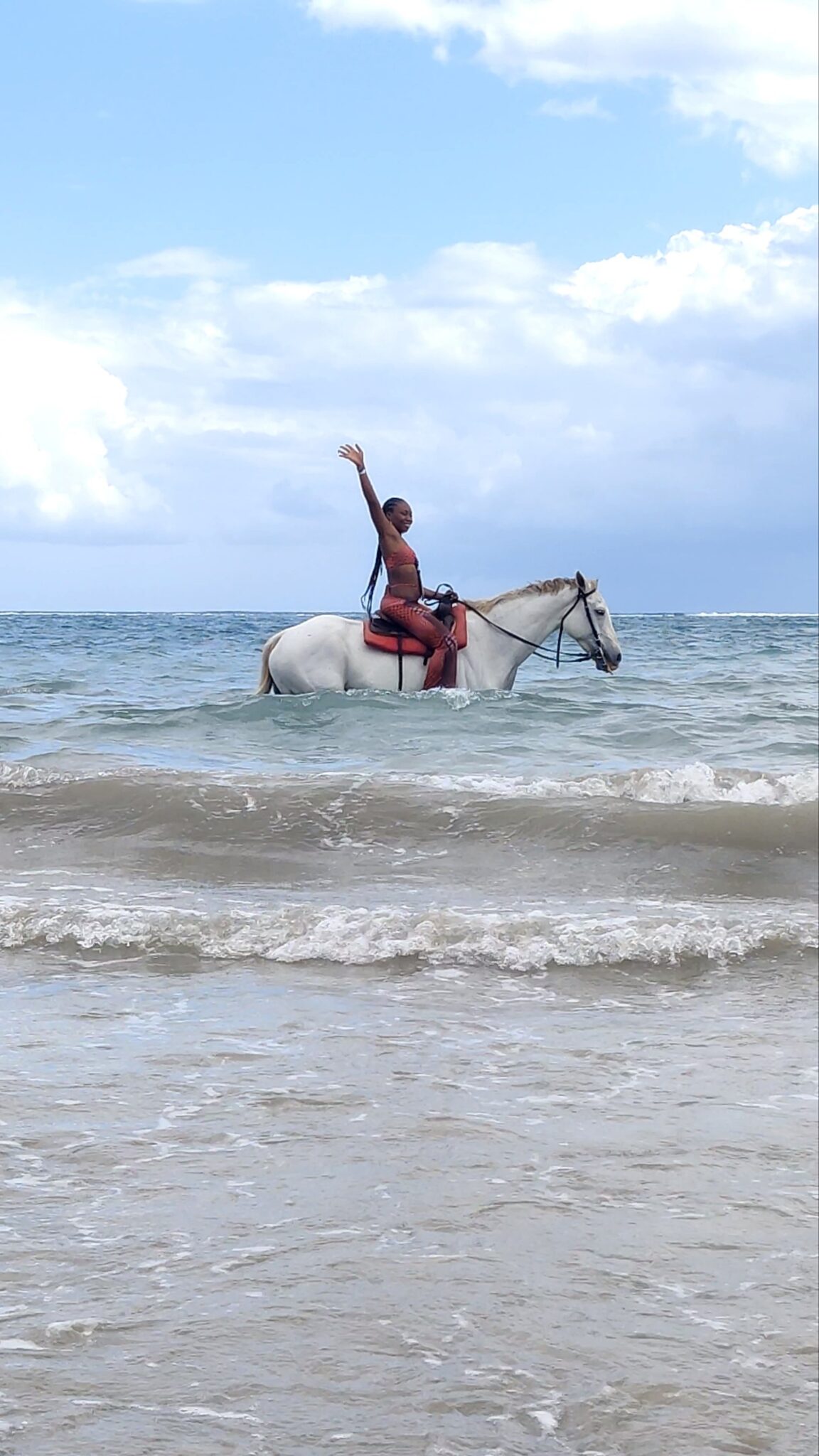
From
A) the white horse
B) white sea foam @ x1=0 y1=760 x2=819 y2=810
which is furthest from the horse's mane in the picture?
white sea foam @ x1=0 y1=760 x2=819 y2=810

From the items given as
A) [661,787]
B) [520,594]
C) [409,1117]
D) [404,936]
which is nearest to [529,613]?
[520,594]

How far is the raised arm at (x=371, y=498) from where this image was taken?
449 inches

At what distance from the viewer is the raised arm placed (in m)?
11.4

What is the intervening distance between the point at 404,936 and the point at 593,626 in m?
7.62

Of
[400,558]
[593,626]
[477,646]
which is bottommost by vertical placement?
[477,646]

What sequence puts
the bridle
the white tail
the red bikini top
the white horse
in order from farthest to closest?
the bridle, the white tail, the white horse, the red bikini top

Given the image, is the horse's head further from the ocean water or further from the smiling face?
the ocean water

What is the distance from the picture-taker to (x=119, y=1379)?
6.93 ft

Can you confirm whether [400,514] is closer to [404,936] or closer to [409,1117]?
[404,936]

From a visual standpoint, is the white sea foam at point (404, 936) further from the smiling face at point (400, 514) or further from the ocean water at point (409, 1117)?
the smiling face at point (400, 514)

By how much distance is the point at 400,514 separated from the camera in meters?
11.6

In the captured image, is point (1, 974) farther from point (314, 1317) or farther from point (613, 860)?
point (613, 860)

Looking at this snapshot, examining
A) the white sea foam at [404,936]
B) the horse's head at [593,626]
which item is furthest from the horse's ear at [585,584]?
the white sea foam at [404,936]

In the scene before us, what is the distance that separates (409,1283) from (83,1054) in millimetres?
1646
